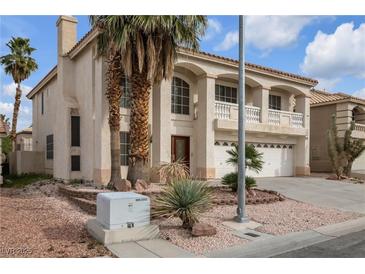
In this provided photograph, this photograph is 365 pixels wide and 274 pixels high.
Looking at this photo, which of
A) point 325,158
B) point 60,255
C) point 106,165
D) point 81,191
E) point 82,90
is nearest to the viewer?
point 60,255

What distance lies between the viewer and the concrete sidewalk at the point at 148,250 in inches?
255

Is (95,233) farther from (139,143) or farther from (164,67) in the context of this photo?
(164,67)

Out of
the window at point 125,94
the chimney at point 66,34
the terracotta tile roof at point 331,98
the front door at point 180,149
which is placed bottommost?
the front door at point 180,149

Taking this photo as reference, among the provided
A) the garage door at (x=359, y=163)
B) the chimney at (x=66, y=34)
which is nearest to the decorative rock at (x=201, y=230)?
the chimney at (x=66, y=34)

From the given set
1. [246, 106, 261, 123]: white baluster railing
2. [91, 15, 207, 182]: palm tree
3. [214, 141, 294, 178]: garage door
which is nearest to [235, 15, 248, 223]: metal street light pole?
[91, 15, 207, 182]: palm tree

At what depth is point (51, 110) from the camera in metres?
21.7

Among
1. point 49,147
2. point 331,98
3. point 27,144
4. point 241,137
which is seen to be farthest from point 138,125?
point 27,144

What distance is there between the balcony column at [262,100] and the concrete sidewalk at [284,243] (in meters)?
10.7

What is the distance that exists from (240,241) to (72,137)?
11496 millimetres

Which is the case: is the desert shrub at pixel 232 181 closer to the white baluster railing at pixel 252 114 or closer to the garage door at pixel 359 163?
the white baluster railing at pixel 252 114

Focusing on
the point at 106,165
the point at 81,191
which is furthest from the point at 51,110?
the point at 81,191

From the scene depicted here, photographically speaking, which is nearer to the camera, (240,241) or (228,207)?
(240,241)

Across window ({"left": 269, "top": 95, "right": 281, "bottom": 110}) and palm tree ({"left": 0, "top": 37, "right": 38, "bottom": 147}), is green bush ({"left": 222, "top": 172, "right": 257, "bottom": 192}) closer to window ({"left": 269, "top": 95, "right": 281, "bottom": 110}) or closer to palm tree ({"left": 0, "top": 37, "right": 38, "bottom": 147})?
window ({"left": 269, "top": 95, "right": 281, "bottom": 110})

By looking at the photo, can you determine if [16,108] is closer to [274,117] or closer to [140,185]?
[140,185]
